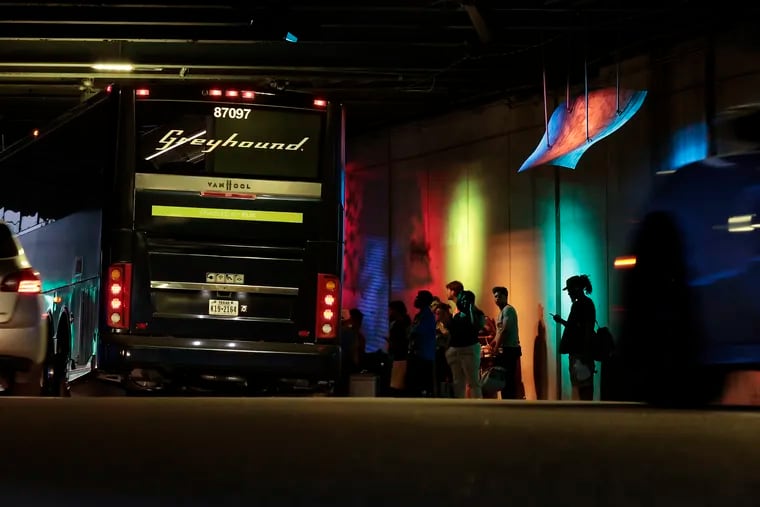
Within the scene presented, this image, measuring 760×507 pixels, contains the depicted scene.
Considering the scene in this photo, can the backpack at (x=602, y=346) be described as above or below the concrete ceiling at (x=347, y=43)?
below

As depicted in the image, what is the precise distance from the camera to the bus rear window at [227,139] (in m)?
14.7

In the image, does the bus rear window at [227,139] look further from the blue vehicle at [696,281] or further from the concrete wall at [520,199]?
the concrete wall at [520,199]

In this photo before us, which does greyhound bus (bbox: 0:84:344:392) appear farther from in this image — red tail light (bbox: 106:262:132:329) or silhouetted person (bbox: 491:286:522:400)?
silhouetted person (bbox: 491:286:522:400)

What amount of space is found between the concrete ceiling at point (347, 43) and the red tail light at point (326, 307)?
4.72m

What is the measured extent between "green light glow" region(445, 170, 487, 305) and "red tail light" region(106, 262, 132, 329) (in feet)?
36.9

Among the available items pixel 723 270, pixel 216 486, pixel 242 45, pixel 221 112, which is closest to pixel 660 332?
pixel 723 270

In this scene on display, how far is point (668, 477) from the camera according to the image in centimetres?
651

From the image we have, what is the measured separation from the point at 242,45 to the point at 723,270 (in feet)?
39.5

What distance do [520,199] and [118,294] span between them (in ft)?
35.0

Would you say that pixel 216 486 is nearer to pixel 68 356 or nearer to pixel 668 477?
pixel 668 477

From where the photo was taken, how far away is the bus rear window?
14.7 m

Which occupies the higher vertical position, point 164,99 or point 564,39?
point 564,39

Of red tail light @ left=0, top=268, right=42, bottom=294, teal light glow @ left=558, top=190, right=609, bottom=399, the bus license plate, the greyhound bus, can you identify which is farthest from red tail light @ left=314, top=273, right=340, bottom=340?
teal light glow @ left=558, top=190, right=609, bottom=399

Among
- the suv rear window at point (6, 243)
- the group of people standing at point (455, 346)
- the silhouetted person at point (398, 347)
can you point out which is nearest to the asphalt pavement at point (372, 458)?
the suv rear window at point (6, 243)
